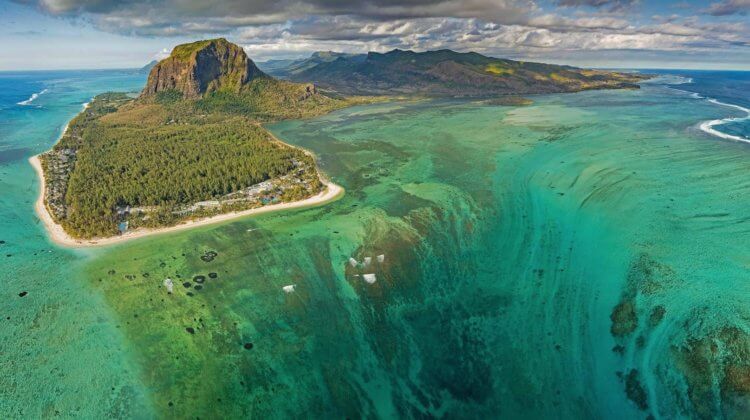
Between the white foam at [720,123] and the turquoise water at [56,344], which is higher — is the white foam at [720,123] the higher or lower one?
the higher one

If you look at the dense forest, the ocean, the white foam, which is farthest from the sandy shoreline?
the white foam

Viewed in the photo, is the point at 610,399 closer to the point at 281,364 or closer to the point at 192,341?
the point at 281,364

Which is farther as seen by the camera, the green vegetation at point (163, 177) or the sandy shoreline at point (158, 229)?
the green vegetation at point (163, 177)

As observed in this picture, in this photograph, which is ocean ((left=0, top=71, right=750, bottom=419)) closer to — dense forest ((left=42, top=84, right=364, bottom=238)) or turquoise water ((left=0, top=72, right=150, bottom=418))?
turquoise water ((left=0, top=72, right=150, bottom=418))

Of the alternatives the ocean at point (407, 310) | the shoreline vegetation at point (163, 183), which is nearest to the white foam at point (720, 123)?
the ocean at point (407, 310)

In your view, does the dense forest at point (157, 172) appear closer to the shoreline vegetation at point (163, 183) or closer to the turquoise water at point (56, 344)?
the shoreline vegetation at point (163, 183)

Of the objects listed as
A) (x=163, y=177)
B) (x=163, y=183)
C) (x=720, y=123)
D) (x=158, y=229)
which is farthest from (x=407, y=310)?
(x=720, y=123)
